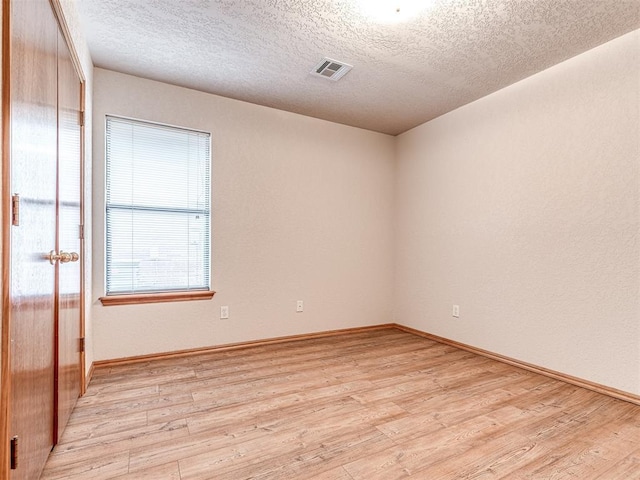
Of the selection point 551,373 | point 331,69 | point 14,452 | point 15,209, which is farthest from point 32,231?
point 551,373

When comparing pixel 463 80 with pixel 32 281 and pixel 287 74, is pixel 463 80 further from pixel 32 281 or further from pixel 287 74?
pixel 32 281

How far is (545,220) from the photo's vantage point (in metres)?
2.74

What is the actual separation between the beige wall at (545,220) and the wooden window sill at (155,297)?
2.49 m

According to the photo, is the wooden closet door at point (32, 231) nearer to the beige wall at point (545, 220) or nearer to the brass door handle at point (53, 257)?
the brass door handle at point (53, 257)

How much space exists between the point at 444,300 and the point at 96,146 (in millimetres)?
3680

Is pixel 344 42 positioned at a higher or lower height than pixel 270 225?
higher

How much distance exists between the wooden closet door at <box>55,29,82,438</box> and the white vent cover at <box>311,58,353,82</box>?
171cm

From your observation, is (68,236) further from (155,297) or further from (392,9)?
(392,9)

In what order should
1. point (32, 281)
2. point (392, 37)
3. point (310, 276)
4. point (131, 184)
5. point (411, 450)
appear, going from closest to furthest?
point (32, 281) < point (411, 450) < point (392, 37) < point (131, 184) < point (310, 276)

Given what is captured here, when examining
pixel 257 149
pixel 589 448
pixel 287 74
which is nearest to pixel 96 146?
pixel 257 149

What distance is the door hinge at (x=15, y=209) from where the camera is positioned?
1.09 metres

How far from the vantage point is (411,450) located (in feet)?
5.50

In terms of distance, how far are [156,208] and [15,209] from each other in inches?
78.2

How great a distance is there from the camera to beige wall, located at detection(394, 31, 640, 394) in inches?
90.8
